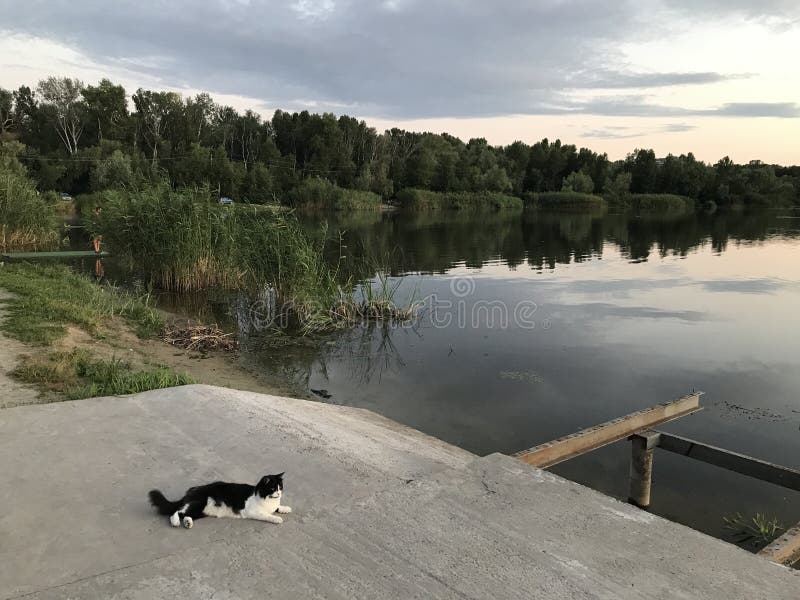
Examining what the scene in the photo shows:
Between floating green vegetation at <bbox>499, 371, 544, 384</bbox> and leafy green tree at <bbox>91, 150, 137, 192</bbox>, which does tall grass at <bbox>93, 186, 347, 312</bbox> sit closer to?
floating green vegetation at <bbox>499, 371, 544, 384</bbox>

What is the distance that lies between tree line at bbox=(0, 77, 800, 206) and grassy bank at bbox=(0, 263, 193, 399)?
1585 inches

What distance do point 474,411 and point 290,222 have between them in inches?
295

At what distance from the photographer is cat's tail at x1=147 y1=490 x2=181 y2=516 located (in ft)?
11.2

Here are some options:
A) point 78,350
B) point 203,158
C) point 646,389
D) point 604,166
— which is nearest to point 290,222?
point 78,350

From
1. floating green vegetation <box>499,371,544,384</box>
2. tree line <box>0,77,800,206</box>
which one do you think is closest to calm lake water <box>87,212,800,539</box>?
floating green vegetation <box>499,371,544,384</box>

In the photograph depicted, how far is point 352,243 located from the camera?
30438 millimetres

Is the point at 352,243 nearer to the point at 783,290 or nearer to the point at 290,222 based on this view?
the point at 290,222

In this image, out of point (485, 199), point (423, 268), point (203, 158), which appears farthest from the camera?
point (485, 199)

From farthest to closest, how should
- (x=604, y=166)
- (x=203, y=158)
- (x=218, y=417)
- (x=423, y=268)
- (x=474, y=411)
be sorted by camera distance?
(x=604, y=166)
(x=203, y=158)
(x=423, y=268)
(x=474, y=411)
(x=218, y=417)

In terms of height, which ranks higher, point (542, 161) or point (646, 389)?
point (542, 161)

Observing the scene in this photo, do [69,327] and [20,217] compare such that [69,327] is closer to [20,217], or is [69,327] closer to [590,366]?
[590,366]

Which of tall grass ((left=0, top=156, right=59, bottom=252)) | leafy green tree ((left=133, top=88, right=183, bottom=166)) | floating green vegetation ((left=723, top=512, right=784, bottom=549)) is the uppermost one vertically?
leafy green tree ((left=133, top=88, right=183, bottom=166))

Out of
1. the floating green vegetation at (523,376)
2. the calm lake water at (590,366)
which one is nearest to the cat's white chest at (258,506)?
the calm lake water at (590,366)

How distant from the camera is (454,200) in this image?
8150cm
